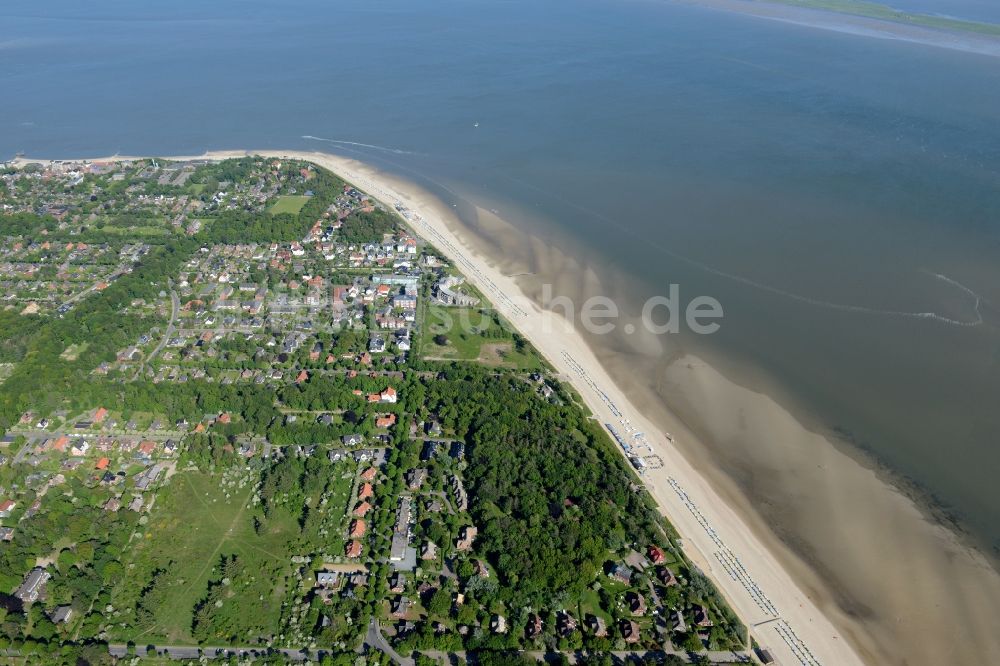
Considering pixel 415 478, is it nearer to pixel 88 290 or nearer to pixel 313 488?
pixel 313 488

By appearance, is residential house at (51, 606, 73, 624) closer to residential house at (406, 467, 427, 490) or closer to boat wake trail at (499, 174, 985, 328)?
residential house at (406, 467, 427, 490)

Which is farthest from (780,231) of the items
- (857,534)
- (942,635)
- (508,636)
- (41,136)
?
(41,136)

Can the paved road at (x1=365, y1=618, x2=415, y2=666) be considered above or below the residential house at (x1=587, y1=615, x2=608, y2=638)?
below

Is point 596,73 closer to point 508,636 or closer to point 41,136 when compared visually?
point 41,136

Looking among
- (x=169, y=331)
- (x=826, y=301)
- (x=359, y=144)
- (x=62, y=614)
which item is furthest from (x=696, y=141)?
(x=62, y=614)

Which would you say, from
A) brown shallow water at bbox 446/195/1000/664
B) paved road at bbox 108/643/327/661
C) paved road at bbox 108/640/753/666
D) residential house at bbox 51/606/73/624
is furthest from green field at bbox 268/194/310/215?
paved road at bbox 108/640/753/666

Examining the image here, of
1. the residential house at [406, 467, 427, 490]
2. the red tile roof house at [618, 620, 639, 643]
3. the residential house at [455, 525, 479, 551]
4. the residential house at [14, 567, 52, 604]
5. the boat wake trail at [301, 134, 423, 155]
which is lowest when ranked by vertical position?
the red tile roof house at [618, 620, 639, 643]
